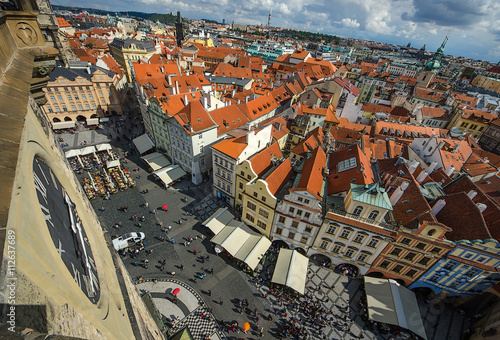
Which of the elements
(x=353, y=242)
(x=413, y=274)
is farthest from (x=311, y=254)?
(x=413, y=274)

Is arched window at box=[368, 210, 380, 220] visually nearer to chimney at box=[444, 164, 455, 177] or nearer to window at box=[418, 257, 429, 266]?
window at box=[418, 257, 429, 266]

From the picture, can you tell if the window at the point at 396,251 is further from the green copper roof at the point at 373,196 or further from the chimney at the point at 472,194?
the chimney at the point at 472,194

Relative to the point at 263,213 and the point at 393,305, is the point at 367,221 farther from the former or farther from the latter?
the point at 263,213

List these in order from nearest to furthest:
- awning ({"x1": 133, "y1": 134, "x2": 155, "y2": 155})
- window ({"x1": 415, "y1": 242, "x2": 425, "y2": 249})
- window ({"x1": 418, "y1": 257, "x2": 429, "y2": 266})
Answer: window ({"x1": 415, "y1": 242, "x2": 425, "y2": 249}), window ({"x1": 418, "y1": 257, "x2": 429, "y2": 266}), awning ({"x1": 133, "y1": 134, "x2": 155, "y2": 155})

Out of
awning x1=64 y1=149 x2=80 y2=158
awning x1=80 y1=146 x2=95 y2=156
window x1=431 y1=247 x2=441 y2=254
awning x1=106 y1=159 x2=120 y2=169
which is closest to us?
window x1=431 y1=247 x2=441 y2=254

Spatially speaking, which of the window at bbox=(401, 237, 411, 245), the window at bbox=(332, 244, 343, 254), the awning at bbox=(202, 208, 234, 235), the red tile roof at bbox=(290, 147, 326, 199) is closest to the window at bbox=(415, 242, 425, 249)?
the window at bbox=(401, 237, 411, 245)
